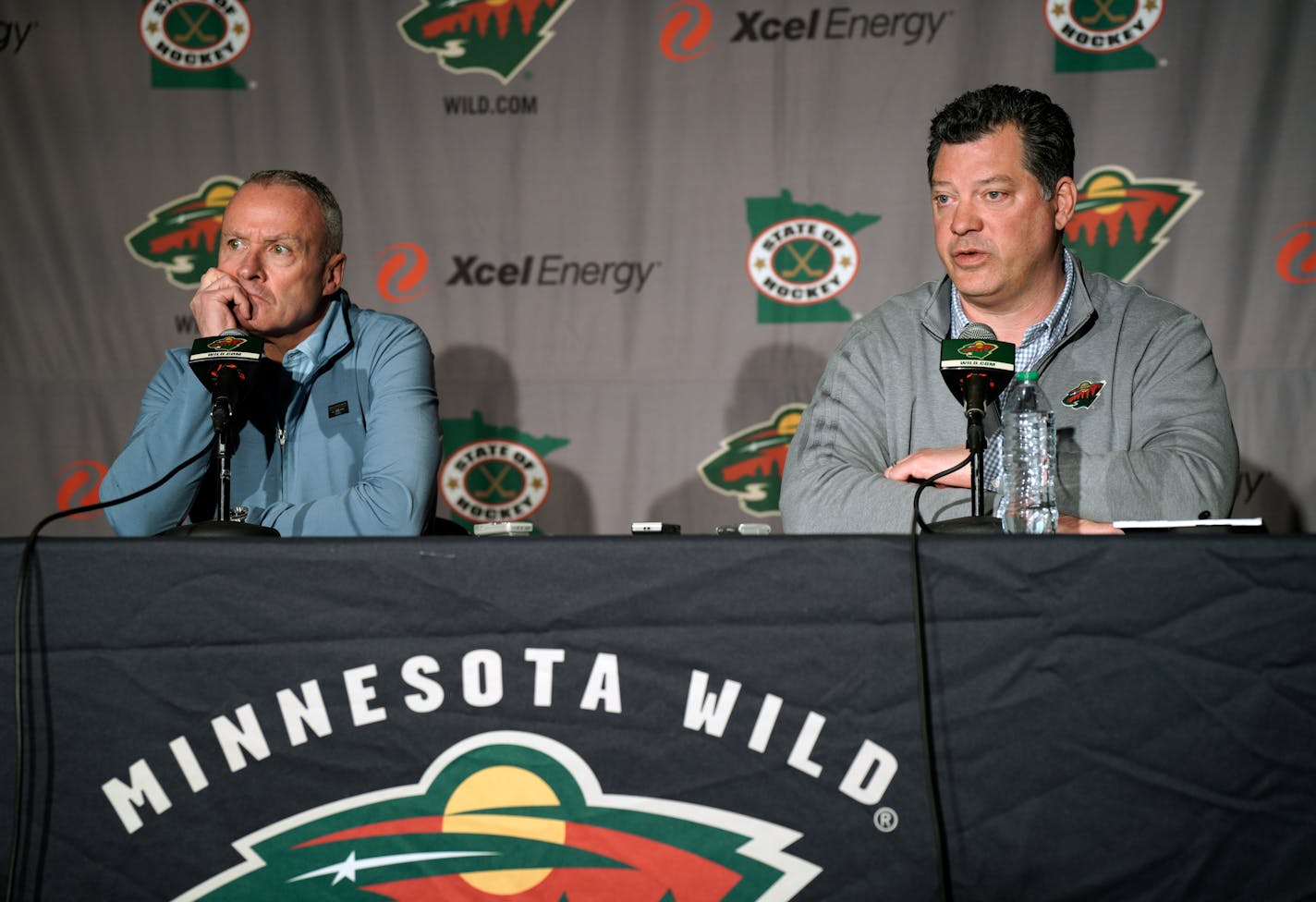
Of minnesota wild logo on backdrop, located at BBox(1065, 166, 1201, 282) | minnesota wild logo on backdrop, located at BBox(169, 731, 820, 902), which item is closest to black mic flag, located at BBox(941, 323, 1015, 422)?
minnesota wild logo on backdrop, located at BBox(169, 731, 820, 902)

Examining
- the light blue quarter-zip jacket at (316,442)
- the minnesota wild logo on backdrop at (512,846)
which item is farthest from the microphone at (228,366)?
the minnesota wild logo on backdrop at (512,846)

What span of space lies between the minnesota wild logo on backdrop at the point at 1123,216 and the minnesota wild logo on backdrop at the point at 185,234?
92.4 inches

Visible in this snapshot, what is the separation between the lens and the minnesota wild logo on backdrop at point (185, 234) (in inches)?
123

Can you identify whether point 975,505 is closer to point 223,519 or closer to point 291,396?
point 223,519

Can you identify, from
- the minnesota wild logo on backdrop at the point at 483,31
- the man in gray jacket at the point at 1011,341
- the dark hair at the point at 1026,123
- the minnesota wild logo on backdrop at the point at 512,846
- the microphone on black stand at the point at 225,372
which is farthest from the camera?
the minnesota wild logo on backdrop at the point at 483,31

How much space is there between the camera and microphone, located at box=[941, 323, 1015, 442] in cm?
129

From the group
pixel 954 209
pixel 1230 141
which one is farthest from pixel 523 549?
pixel 1230 141

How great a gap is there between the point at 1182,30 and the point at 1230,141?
33 cm

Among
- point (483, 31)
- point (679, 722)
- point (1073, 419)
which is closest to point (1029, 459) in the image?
point (1073, 419)

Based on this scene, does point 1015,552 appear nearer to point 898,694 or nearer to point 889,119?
point 898,694

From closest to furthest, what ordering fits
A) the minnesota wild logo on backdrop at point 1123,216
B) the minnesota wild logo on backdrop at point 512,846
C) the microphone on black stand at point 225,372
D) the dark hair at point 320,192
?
the minnesota wild logo on backdrop at point 512,846 → the microphone on black stand at point 225,372 → the dark hair at point 320,192 → the minnesota wild logo on backdrop at point 1123,216

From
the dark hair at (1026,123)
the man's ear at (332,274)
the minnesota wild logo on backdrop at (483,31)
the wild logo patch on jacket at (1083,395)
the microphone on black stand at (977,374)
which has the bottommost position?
the wild logo patch on jacket at (1083,395)

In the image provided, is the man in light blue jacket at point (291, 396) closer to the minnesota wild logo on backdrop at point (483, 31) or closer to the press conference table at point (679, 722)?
the press conference table at point (679, 722)

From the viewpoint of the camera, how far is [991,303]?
1.94 meters
